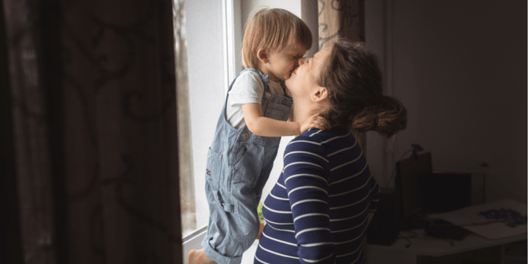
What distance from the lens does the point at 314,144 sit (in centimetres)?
69

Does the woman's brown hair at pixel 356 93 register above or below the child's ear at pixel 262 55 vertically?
below

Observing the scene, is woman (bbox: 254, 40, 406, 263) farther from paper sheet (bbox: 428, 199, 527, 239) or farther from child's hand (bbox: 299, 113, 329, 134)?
paper sheet (bbox: 428, 199, 527, 239)

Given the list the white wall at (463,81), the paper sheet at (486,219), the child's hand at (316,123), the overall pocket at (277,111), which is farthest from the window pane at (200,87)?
the paper sheet at (486,219)

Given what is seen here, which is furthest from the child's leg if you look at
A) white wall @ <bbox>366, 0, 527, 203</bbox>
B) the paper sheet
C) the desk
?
white wall @ <bbox>366, 0, 527, 203</bbox>

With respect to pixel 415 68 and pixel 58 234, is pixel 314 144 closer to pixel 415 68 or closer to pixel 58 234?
pixel 58 234

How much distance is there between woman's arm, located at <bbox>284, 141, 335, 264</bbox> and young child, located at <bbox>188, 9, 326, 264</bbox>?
28cm

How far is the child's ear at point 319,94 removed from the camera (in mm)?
752

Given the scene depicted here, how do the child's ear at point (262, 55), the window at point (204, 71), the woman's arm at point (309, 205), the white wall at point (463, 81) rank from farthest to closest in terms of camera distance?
the white wall at point (463, 81)
the window at point (204, 71)
the child's ear at point (262, 55)
the woman's arm at point (309, 205)

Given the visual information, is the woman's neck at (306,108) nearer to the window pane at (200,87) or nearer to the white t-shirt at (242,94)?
the white t-shirt at (242,94)

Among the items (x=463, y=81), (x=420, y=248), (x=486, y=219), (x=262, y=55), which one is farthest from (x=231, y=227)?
(x=463, y=81)

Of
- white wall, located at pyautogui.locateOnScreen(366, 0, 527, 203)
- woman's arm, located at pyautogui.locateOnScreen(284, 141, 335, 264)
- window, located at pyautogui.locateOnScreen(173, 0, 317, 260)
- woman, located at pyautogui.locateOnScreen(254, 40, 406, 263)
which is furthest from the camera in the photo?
white wall, located at pyautogui.locateOnScreen(366, 0, 527, 203)

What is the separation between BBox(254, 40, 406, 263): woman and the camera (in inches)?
28.3

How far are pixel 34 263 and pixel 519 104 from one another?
323cm

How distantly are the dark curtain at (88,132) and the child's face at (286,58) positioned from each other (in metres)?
0.57
